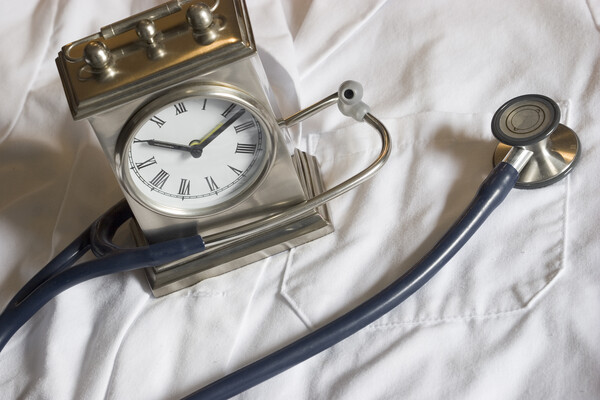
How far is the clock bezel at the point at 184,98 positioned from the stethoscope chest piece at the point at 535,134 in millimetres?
282

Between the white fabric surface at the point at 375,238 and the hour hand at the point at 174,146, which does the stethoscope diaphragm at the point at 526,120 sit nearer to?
the white fabric surface at the point at 375,238

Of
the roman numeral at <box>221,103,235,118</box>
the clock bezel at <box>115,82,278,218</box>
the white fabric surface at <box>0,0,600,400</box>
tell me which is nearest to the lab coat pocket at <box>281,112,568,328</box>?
the white fabric surface at <box>0,0,600,400</box>

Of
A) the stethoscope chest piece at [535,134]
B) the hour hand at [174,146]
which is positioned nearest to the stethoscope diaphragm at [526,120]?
the stethoscope chest piece at [535,134]

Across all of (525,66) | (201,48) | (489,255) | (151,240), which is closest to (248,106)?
(201,48)

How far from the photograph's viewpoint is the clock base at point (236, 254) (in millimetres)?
929

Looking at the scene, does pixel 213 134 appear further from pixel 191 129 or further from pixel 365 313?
pixel 365 313

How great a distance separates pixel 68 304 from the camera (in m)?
0.93

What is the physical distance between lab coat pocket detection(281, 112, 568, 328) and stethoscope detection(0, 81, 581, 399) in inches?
1.5

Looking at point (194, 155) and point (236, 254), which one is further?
point (236, 254)

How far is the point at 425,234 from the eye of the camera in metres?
0.92

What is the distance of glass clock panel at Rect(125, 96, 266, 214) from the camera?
2.61ft

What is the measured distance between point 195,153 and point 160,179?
0.06 meters

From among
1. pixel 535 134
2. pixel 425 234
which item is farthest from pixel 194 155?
pixel 535 134

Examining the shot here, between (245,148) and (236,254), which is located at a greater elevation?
(245,148)
